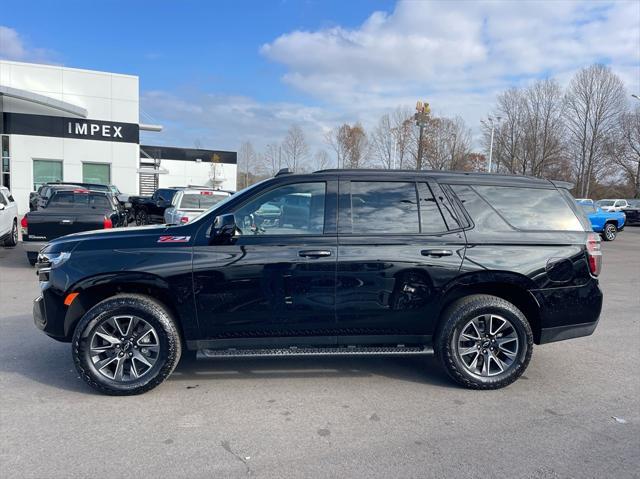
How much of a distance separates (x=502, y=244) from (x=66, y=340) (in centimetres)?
403

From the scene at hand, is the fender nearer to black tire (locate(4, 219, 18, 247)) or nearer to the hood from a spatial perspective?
the hood

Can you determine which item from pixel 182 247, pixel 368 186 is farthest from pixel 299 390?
pixel 368 186

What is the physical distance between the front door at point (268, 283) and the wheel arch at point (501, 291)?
42.8 inches

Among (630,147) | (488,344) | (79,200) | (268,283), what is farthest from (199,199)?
(630,147)

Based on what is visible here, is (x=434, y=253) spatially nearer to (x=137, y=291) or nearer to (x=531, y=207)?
(x=531, y=207)

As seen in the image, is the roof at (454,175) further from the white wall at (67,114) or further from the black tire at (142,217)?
the white wall at (67,114)

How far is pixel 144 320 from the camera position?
4117 millimetres

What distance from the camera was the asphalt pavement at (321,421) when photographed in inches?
122

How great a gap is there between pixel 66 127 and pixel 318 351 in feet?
82.3

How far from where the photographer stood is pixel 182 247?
4.14m

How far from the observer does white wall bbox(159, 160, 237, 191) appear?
185 ft

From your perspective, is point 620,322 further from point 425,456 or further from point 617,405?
point 425,456

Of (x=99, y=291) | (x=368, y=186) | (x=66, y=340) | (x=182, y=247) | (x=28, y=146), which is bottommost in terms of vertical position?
(x=66, y=340)

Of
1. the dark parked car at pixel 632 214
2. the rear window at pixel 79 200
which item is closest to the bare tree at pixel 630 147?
the dark parked car at pixel 632 214
